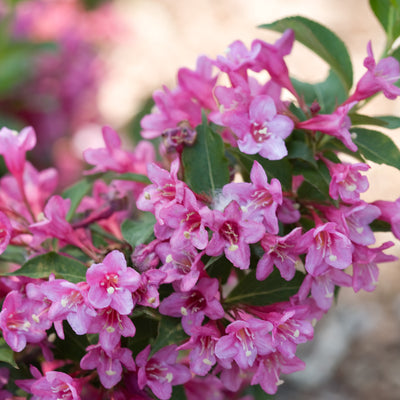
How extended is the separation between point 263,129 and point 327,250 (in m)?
0.23

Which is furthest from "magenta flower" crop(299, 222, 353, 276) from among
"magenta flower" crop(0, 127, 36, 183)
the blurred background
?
the blurred background

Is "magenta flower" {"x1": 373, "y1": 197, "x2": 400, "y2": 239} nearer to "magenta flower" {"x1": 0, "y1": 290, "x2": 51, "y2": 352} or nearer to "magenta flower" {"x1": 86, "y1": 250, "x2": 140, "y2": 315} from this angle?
"magenta flower" {"x1": 86, "y1": 250, "x2": 140, "y2": 315}

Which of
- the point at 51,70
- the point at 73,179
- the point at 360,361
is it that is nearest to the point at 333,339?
the point at 360,361

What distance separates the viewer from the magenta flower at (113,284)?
98cm

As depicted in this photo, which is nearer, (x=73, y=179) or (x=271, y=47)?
(x=271, y=47)

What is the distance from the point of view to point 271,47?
3.83ft

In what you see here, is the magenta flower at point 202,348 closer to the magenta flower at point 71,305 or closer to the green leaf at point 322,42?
the magenta flower at point 71,305

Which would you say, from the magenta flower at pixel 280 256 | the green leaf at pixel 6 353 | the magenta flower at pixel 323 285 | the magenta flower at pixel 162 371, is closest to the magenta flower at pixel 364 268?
the magenta flower at pixel 323 285

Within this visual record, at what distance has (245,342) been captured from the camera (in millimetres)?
1014

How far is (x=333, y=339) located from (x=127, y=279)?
2543mm

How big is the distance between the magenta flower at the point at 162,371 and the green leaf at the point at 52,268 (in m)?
0.18

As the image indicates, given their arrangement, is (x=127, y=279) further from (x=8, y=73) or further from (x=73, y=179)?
(x=73, y=179)

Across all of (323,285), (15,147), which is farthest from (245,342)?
(15,147)

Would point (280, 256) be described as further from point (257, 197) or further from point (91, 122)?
point (91, 122)
